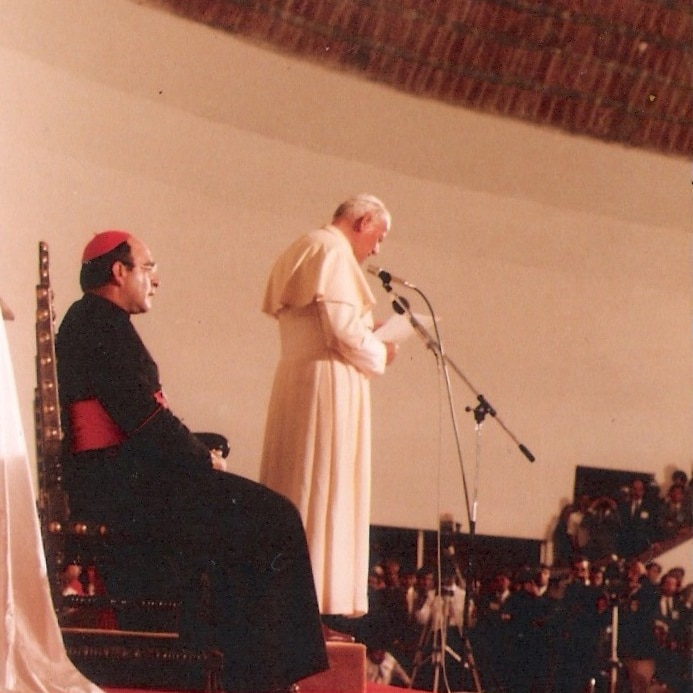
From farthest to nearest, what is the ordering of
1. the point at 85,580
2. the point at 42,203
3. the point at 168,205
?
the point at 168,205 → the point at 42,203 → the point at 85,580

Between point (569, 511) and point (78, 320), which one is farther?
point (569, 511)

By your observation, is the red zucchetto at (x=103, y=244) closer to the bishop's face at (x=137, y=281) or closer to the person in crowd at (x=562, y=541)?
the bishop's face at (x=137, y=281)

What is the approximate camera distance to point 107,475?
3762 mm

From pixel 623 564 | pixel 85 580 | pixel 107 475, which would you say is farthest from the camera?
pixel 623 564

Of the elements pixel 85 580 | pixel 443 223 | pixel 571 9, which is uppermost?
pixel 571 9

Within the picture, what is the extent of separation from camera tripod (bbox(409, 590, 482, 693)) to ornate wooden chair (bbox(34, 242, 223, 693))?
197 cm

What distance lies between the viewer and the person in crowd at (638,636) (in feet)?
19.4

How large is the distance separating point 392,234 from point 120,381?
109 inches

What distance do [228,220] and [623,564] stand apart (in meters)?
2.57

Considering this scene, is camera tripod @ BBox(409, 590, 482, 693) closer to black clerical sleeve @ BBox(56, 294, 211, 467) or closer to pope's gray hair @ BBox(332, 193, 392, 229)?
pope's gray hair @ BBox(332, 193, 392, 229)

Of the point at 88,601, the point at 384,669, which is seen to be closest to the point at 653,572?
the point at 384,669

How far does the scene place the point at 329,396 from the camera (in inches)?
185

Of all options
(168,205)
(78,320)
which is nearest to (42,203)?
(168,205)

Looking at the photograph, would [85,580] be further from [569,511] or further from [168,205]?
[569,511]
